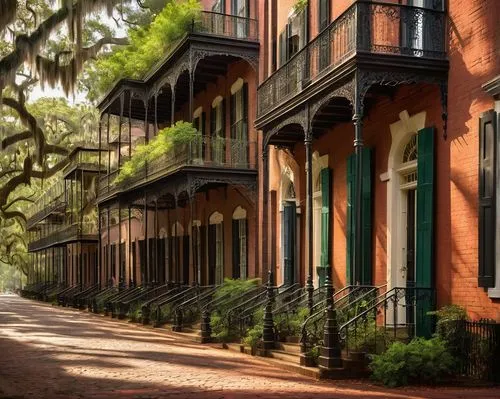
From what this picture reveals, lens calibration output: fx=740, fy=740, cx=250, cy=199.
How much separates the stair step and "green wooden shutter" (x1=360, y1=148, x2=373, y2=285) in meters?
1.80

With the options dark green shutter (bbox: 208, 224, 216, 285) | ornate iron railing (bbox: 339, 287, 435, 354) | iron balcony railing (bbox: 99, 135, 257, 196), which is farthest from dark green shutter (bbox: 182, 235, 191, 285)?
ornate iron railing (bbox: 339, 287, 435, 354)

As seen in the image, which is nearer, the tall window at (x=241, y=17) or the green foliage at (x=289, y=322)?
the green foliage at (x=289, y=322)

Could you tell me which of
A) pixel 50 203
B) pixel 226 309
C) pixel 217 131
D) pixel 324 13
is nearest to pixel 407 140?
pixel 324 13

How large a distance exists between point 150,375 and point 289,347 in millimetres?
3341

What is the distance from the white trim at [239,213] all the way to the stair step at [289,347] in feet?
26.0

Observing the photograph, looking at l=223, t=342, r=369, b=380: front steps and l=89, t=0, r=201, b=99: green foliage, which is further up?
l=89, t=0, r=201, b=99: green foliage

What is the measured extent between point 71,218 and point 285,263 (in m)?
29.2

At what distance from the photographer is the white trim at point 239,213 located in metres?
21.5

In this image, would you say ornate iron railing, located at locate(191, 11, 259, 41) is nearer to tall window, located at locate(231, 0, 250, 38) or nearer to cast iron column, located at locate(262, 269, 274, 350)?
tall window, located at locate(231, 0, 250, 38)

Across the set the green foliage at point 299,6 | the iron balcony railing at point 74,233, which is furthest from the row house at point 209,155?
the iron balcony railing at point 74,233

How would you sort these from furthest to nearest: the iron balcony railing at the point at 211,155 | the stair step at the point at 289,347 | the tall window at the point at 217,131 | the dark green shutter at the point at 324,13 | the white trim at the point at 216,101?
1. the white trim at the point at 216,101
2. the tall window at the point at 217,131
3. the iron balcony railing at the point at 211,155
4. the dark green shutter at the point at 324,13
5. the stair step at the point at 289,347

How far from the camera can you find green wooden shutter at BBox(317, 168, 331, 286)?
15961 millimetres

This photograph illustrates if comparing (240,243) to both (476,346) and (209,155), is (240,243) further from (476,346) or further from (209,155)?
(476,346)

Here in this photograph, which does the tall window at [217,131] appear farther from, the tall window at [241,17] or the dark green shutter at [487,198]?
the dark green shutter at [487,198]
